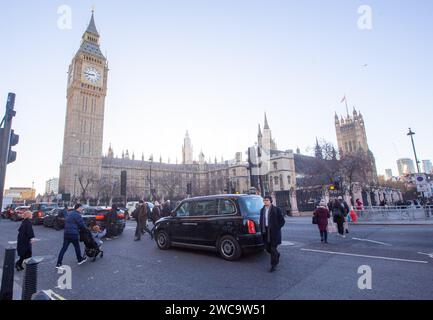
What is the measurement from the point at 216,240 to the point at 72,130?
89707 mm

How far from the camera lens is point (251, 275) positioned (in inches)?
222

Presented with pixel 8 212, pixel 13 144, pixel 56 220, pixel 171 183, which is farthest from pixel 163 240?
pixel 171 183

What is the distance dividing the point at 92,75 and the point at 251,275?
9960cm

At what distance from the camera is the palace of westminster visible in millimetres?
69750

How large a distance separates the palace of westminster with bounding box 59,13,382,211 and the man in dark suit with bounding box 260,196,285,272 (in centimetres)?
6053

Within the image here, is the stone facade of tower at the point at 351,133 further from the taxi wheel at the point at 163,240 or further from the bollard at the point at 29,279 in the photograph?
the bollard at the point at 29,279

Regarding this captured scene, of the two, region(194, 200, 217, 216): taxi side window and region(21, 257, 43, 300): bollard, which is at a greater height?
region(194, 200, 217, 216): taxi side window

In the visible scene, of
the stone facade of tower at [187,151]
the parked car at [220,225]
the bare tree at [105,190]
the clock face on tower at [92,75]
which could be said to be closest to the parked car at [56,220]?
the parked car at [220,225]

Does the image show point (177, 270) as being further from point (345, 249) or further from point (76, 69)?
point (76, 69)

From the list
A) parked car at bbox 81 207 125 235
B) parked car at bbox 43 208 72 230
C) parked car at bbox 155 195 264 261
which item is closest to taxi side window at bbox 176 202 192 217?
parked car at bbox 155 195 264 261

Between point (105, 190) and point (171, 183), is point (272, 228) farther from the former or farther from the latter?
point (171, 183)

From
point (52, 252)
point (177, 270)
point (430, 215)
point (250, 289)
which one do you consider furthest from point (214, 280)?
point (430, 215)

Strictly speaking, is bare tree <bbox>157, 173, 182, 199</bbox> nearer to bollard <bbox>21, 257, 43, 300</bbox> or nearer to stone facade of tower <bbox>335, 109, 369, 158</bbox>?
bollard <bbox>21, 257, 43, 300</bbox>

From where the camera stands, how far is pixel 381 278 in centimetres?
514
